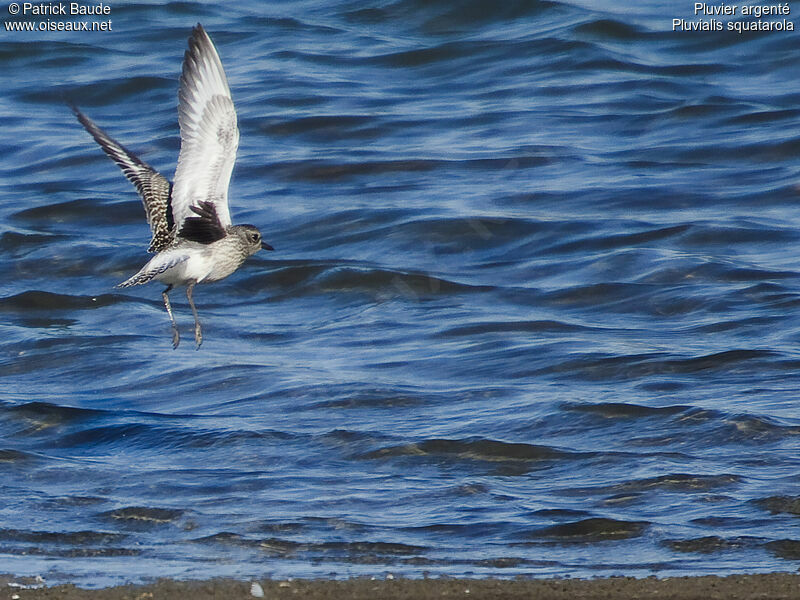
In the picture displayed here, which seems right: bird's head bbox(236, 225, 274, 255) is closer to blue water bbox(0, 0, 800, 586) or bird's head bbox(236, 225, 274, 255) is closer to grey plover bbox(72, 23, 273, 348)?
grey plover bbox(72, 23, 273, 348)

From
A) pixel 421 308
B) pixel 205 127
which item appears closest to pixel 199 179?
pixel 205 127

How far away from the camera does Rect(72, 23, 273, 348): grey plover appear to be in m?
8.44

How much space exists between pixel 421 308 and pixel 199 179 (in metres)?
3.08

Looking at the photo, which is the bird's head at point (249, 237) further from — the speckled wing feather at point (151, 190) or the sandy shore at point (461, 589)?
the sandy shore at point (461, 589)

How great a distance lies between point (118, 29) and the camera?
68.3ft

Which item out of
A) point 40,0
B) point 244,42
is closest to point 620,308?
point 244,42

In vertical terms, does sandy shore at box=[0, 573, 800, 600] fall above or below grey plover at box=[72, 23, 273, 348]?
below

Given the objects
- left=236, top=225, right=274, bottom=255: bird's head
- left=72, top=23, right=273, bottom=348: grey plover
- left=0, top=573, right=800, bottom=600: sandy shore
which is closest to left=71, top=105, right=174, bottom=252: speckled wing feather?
left=72, top=23, right=273, bottom=348: grey plover

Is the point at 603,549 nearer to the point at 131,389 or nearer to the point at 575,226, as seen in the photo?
the point at 131,389

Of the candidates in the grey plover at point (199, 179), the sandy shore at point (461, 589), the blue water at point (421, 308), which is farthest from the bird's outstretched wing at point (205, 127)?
the sandy shore at point (461, 589)

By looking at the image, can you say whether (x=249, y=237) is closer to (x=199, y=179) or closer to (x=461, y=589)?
(x=199, y=179)

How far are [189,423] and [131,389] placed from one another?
42.2 inches

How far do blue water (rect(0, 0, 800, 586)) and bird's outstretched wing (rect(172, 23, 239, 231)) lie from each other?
1.42 metres

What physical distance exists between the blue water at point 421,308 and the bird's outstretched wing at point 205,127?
1.42 m
